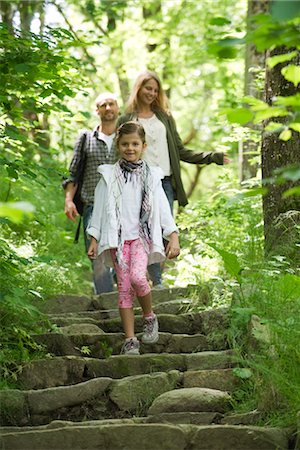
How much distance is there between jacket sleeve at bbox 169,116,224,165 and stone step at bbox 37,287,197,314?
1356mm

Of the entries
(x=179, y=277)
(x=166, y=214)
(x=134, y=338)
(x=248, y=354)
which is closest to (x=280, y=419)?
(x=248, y=354)

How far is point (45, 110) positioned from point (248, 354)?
266 centimetres

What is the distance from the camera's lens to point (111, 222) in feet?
19.9

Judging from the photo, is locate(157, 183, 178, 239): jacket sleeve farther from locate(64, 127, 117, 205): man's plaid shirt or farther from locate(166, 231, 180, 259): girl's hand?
locate(64, 127, 117, 205): man's plaid shirt

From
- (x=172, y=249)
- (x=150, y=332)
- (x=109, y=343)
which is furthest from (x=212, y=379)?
(x=172, y=249)

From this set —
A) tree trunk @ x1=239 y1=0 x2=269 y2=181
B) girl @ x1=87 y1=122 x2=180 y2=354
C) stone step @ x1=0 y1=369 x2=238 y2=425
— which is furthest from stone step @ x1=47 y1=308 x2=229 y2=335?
tree trunk @ x1=239 y1=0 x2=269 y2=181

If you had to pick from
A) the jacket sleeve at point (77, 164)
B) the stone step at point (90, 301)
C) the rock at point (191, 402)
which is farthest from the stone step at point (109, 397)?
the jacket sleeve at point (77, 164)

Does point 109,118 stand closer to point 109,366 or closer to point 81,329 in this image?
point 81,329

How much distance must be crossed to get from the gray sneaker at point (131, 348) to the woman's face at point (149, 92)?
8.81 ft

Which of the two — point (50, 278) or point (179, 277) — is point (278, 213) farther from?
point (50, 278)

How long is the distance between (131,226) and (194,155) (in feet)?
6.83

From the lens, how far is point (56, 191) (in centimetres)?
1289

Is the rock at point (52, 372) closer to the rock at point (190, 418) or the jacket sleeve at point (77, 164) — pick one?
the rock at point (190, 418)

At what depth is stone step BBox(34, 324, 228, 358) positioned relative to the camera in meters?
5.95
